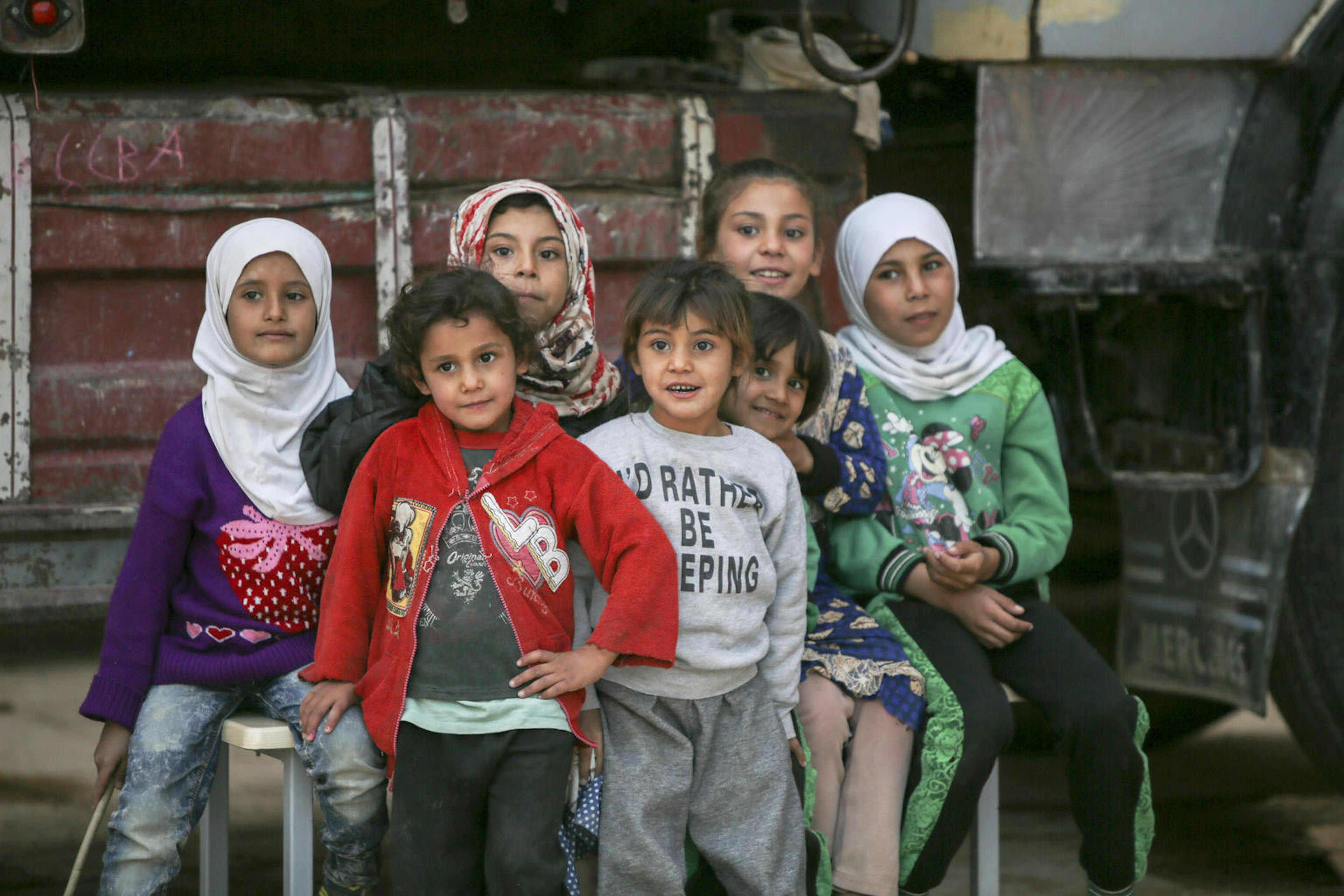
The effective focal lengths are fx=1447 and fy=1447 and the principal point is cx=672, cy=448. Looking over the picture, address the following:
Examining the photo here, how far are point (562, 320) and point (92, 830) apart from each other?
1021mm

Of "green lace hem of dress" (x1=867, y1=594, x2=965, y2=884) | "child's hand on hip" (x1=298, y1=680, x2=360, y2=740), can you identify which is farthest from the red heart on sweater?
"green lace hem of dress" (x1=867, y1=594, x2=965, y2=884)

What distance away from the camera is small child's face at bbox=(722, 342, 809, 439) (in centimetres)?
227

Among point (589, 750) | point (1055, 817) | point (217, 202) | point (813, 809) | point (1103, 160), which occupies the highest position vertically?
point (1103, 160)

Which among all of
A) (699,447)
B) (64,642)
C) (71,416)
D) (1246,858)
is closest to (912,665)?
(699,447)

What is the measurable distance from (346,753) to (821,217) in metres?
1.38

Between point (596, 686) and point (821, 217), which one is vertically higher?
point (821, 217)

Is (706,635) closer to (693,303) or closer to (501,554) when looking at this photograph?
(501,554)

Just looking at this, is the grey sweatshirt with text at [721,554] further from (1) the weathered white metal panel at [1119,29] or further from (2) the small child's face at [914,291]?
(1) the weathered white metal panel at [1119,29]


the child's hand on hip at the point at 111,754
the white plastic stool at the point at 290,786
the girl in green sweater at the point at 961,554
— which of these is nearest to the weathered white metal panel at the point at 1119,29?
the girl in green sweater at the point at 961,554

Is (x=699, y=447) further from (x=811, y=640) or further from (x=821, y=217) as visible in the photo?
(x=821, y=217)

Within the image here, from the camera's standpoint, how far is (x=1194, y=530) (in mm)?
2955

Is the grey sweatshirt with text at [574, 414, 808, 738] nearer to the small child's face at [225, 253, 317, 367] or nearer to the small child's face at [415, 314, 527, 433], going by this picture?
the small child's face at [415, 314, 527, 433]

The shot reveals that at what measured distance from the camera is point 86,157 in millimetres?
2480

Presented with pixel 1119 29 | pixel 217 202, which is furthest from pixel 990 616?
pixel 217 202
